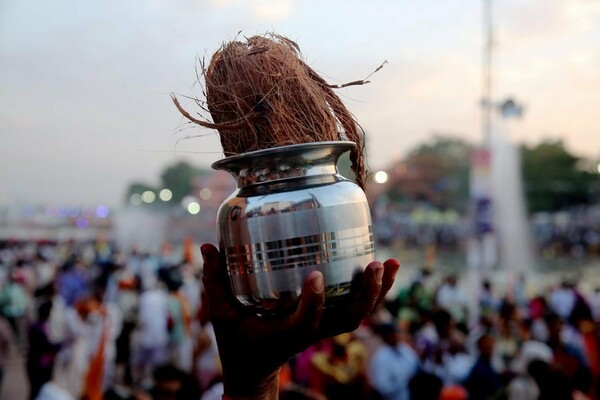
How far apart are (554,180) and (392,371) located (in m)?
50.2

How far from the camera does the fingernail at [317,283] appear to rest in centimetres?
130

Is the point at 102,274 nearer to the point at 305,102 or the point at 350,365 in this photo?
the point at 350,365

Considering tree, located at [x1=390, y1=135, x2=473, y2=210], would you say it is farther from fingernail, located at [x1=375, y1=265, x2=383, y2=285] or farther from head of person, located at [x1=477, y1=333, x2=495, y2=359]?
fingernail, located at [x1=375, y1=265, x2=383, y2=285]

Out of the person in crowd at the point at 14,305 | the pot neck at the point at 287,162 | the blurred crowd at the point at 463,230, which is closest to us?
the pot neck at the point at 287,162

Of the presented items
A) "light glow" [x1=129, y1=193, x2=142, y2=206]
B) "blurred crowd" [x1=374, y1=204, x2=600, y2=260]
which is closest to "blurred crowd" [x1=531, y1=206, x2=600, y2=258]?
"blurred crowd" [x1=374, y1=204, x2=600, y2=260]

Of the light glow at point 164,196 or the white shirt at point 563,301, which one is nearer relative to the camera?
the light glow at point 164,196

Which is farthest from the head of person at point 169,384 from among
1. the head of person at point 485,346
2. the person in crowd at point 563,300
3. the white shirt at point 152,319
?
the person in crowd at point 563,300

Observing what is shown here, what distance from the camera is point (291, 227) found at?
4.43ft

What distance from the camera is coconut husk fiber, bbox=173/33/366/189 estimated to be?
154cm

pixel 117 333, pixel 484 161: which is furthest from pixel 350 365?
pixel 484 161

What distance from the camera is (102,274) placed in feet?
51.3

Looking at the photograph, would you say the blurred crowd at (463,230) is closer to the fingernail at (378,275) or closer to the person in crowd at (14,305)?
the person in crowd at (14,305)

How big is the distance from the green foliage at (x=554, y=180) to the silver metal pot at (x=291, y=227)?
5425 cm

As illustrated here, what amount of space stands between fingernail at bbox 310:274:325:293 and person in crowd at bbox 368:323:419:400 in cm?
520
